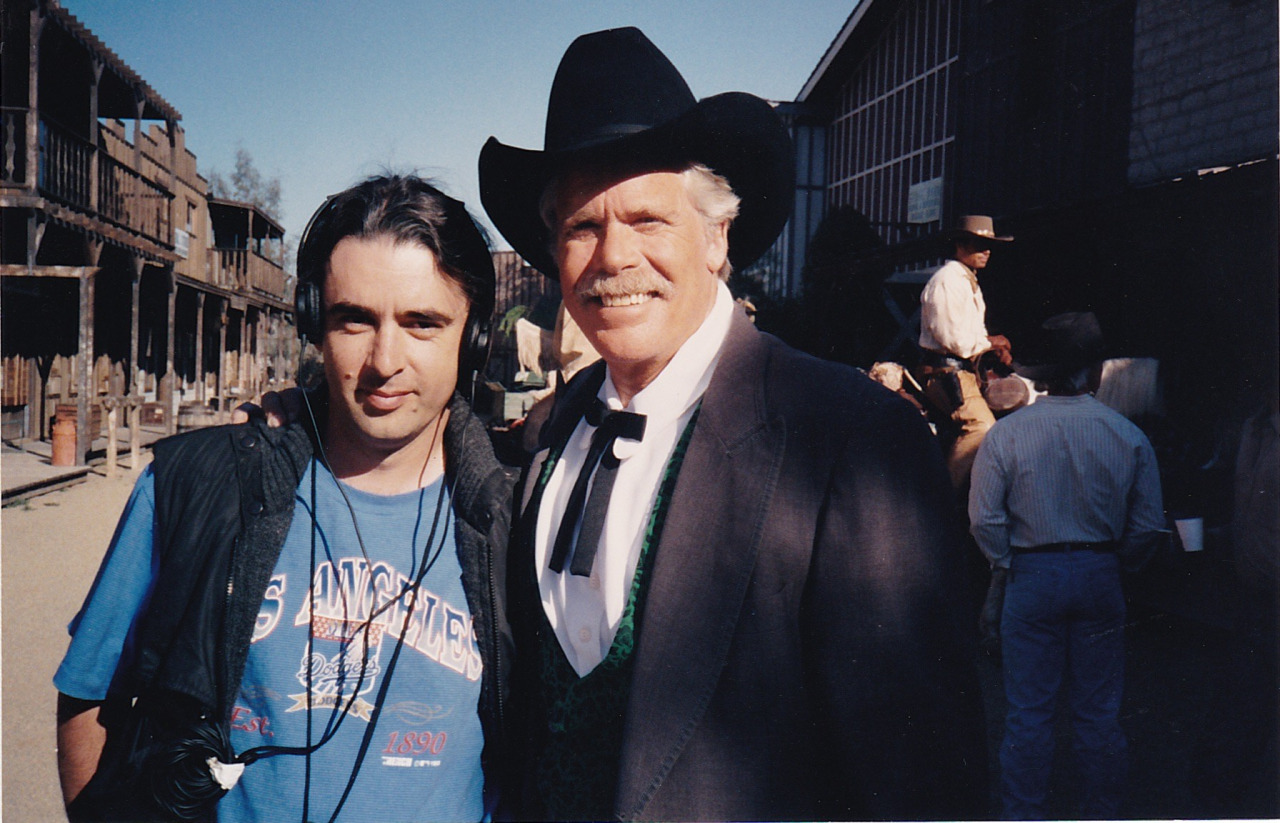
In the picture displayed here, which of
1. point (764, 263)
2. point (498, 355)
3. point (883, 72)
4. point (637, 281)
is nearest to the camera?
point (637, 281)

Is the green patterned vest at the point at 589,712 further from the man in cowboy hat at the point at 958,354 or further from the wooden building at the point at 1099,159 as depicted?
Answer: the wooden building at the point at 1099,159

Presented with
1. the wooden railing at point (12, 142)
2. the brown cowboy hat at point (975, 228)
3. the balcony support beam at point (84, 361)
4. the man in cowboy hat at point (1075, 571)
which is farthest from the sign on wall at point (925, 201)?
the wooden railing at point (12, 142)

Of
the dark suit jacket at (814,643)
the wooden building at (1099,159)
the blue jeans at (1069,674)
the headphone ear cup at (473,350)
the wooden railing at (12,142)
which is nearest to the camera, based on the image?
the dark suit jacket at (814,643)

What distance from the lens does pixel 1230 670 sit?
9.73 feet

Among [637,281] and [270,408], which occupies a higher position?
[637,281]

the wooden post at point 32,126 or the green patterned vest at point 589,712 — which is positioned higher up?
the wooden post at point 32,126

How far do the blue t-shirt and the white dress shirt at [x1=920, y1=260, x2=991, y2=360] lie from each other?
157 inches

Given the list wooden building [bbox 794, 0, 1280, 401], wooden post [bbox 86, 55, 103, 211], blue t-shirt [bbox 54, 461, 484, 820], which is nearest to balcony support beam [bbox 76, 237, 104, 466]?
wooden post [bbox 86, 55, 103, 211]

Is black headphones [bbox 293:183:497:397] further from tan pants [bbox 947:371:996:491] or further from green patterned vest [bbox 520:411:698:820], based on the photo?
tan pants [bbox 947:371:996:491]

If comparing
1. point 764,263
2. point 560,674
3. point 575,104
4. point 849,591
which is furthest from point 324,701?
point 764,263

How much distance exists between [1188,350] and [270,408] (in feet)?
21.2

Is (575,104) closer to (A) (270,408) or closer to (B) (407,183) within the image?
(B) (407,183)

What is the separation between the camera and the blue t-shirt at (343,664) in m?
1.52

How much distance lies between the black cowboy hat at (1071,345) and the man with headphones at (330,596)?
9.20 feet
